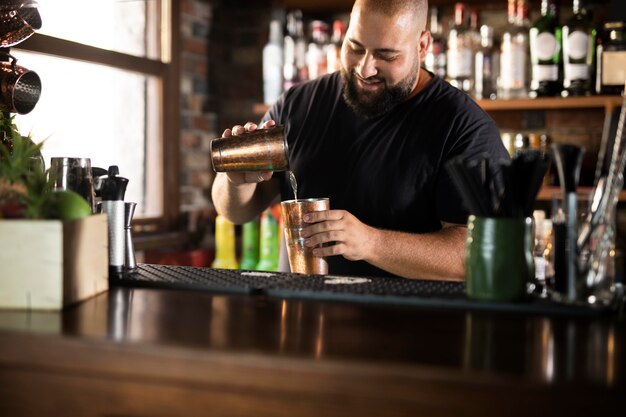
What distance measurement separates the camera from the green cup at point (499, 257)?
4.05 feet

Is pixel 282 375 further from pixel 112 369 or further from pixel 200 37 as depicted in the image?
pixel 200 37

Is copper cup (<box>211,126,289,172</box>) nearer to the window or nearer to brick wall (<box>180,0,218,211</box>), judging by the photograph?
the window

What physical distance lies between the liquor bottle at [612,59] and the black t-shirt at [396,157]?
87 centimetres

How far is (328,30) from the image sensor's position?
339 centimetres

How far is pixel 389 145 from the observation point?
7.29 ft

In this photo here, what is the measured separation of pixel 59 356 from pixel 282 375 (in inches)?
13.0

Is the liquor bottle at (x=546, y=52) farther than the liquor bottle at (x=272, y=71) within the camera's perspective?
No

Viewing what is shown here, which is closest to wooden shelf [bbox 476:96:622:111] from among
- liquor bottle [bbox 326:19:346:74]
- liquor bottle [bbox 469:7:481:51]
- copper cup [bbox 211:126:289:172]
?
liquor bottle [bbox 469:7:481:51]

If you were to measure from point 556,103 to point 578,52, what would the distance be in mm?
197

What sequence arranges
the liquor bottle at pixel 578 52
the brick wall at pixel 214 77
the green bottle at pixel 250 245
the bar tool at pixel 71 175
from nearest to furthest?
the bar tool at pixel 71 175 < the liquor bottle at pixel 578 52 < the green bottle at pixel 250 245 < the brick wall at pixel 214 77

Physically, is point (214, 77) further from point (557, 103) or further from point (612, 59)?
point (612, 59)

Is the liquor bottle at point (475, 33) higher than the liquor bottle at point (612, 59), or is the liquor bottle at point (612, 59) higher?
the liquor bottle at point (475, 33)

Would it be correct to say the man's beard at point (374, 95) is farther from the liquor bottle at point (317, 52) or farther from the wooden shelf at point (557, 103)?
the liquor bottle at point (317, 52)

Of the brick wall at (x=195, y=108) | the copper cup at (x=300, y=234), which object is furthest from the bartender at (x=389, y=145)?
the brick wall at (x=195, y=108)
